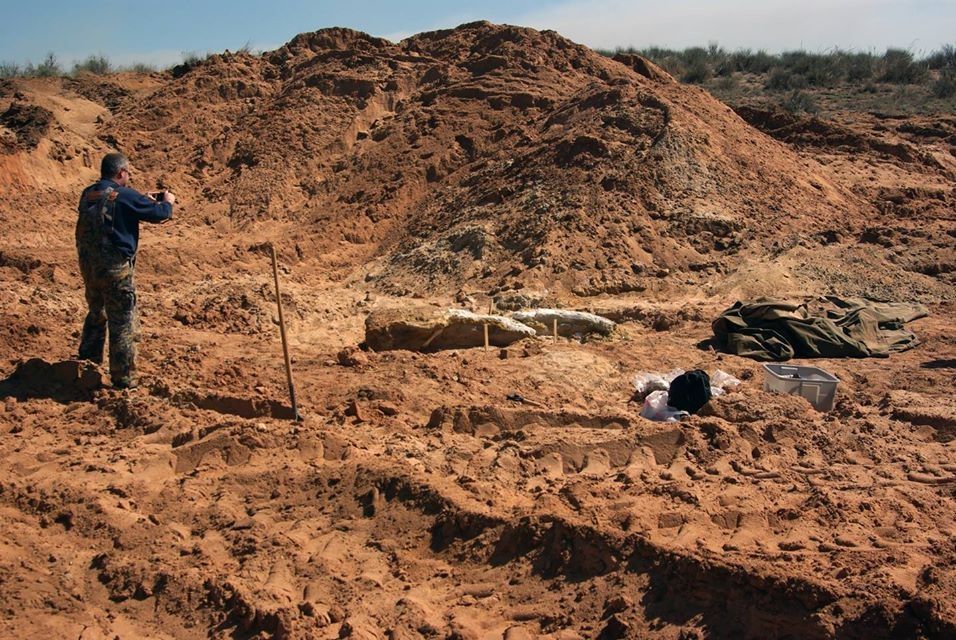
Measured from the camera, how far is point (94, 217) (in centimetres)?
539

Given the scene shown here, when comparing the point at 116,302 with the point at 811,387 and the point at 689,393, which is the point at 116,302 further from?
the point at 811,387

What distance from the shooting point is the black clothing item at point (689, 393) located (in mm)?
5656

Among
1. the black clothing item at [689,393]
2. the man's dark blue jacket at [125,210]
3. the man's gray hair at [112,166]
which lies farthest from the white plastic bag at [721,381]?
the man's gray hair at [112,166]

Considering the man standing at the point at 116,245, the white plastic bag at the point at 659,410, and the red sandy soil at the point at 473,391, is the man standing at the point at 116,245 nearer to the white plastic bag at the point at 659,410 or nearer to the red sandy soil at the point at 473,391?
the red sandy soil at the point at 473,391

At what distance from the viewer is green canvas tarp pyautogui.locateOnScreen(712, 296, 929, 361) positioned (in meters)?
7.48

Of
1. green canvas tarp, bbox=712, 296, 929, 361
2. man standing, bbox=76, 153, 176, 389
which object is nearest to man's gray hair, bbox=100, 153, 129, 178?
man standing, bbox=76, 153, 176, 389

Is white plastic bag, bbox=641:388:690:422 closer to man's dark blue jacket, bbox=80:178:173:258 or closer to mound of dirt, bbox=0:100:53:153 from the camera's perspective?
man's dark blue jacket, bbox=80:178:173:258

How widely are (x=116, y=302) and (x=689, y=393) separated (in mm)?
3801

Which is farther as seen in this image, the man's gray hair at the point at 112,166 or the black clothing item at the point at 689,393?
the black clothing item at the point at 689,393

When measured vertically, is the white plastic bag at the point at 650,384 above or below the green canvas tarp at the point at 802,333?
below

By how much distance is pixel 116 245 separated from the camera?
5.47 meters

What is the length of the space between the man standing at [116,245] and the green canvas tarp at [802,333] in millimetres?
4853

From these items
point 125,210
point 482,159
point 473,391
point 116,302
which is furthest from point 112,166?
point 482,159

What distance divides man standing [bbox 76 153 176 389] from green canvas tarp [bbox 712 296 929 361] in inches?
191
